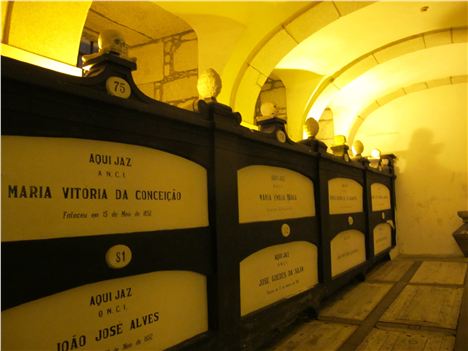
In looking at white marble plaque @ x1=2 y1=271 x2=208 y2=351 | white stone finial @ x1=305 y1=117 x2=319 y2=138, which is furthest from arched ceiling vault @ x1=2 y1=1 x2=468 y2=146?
white marble plaque @ x1=2 y1=271 x2=208 y2=351

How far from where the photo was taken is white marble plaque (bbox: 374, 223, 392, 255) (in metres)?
4.66

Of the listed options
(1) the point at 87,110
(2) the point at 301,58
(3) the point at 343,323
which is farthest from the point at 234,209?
(2) the point at 301,58

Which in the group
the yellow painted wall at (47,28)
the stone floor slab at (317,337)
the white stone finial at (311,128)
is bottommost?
the stone floor slab at (317,337)

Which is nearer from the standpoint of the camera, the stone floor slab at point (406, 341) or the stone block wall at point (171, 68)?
the stone floor slab at point (406, 341)

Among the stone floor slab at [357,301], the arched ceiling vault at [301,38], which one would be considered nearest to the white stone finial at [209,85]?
the arched ceiling vault at [301,38]

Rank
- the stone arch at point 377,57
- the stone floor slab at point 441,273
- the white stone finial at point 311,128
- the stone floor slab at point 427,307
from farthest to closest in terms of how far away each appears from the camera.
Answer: the stone arch at point 377,57, the stone floor slab at point 441,273, the white stone finial at point 311,128, the stone floor slab at point 427,307

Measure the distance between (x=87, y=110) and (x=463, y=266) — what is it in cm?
491

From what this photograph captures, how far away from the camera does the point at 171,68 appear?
495 centimetres

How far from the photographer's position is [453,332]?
2.29 meters

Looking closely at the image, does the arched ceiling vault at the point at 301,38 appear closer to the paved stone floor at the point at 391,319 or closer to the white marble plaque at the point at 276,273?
the white marble plaque at the point at 276,273

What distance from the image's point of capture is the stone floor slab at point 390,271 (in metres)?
4.02

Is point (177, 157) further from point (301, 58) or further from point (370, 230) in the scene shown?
point (301, 58)

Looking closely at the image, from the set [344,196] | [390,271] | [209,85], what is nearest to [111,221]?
[209,85]

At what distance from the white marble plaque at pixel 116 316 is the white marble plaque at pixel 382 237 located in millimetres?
3432
